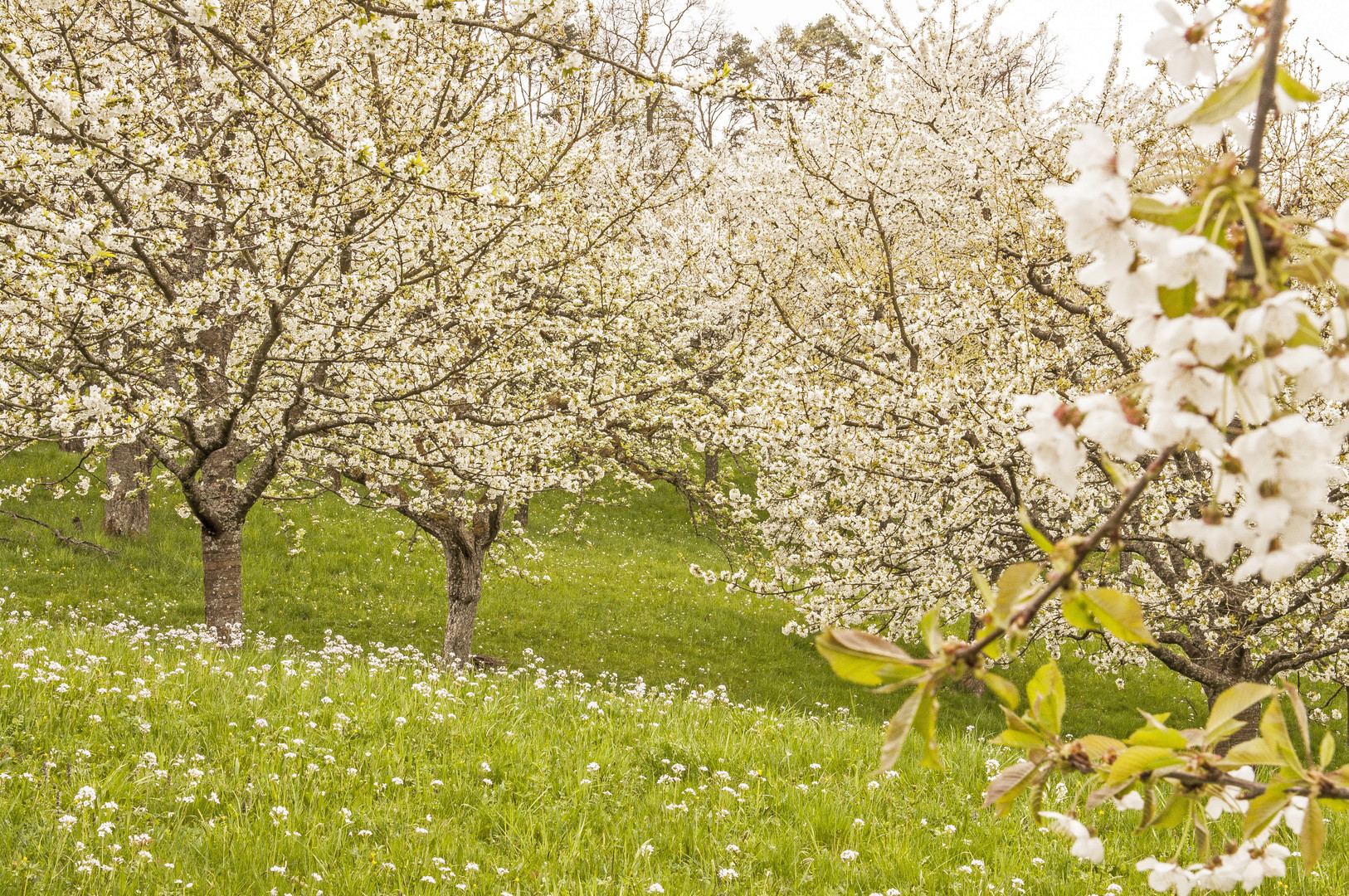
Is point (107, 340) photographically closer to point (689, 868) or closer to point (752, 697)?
point (689, 868)

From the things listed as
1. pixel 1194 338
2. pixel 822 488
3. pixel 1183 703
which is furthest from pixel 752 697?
pixel 1194 338

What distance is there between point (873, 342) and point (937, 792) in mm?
4810

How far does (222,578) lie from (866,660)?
8.36 m

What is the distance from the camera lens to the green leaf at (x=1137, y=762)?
104 centimetres

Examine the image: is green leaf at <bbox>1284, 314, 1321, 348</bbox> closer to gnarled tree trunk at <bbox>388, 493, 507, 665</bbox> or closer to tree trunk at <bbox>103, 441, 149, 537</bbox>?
gnarled tree trunk at <bbox>388, 493, 507, 665</bbox>

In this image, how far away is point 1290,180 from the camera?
6852mm

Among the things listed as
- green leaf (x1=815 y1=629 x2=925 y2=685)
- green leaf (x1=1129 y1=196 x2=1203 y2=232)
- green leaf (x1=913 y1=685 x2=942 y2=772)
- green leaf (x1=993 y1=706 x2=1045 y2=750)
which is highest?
green leaf (x1=1129 y1=196 x2=1203 y2=232)

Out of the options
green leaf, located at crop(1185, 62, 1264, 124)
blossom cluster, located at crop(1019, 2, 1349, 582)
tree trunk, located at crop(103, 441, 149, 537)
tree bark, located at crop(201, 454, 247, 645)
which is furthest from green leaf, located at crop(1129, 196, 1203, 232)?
tree trunk, located at crop(103, 441, 149, 537)

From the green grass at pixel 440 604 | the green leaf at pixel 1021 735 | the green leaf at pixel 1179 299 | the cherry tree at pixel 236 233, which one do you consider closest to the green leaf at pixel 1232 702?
the green leaf at pixel 1021 735

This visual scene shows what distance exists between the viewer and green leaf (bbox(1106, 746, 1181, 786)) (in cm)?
104

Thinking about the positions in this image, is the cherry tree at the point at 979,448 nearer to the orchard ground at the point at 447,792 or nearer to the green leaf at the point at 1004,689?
the orchard ground at the point at 447,792

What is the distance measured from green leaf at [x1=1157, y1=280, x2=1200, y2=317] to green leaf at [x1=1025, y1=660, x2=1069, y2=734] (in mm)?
541

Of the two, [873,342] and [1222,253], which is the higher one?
[873,342]

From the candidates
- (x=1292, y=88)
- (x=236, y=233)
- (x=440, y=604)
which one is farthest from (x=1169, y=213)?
(x=440, y=604)
